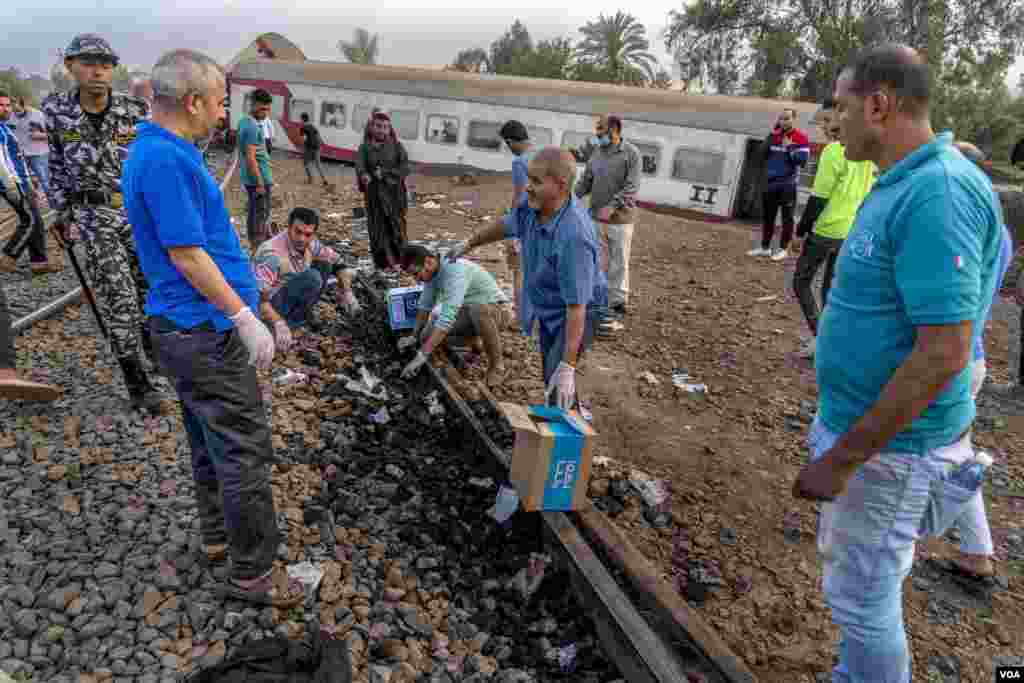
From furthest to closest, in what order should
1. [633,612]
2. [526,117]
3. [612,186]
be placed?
[526,117] < [612,186] < [633,612]

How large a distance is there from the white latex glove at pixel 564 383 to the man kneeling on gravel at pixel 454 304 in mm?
1592

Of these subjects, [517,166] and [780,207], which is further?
[780,207]

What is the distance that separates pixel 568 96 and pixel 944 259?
1583 centimetres

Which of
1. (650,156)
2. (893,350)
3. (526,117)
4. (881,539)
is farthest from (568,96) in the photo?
(881,539)

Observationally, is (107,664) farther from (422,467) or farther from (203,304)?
(422,467)

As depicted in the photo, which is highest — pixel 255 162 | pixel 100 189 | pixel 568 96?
pixel 568 96

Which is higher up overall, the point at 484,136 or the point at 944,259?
the point at 484,136

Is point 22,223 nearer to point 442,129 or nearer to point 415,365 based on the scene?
point 415,365

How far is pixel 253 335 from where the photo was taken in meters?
2.33

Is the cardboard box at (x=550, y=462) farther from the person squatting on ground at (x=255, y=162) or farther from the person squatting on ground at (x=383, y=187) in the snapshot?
the person squatting on ground at (x=255, y=162)

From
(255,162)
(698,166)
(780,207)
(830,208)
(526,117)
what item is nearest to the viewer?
(830,208)

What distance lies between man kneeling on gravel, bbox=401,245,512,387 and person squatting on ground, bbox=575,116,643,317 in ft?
5.71

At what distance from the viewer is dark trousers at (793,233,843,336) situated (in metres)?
5.62

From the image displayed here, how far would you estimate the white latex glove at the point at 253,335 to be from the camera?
2.32m
